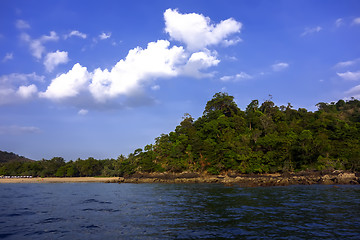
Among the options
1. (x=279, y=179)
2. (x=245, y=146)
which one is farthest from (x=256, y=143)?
(x=279, y=179)

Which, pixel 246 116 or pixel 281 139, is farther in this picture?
pixel 246 116

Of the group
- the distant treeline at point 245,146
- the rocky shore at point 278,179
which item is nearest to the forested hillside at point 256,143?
the distant treeline at point 245,146

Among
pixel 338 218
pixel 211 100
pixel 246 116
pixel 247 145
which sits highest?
pixel 211 100

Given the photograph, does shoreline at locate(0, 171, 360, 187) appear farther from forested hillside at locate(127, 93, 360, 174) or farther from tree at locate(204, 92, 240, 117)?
tree at locate(204, 92, 240, 117)

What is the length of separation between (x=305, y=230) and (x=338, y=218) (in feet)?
14.9

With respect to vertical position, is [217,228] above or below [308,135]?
below

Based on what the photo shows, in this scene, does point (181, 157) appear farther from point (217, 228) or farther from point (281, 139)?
point (217, 228)

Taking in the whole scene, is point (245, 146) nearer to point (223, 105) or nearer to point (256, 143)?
point (256, 143)

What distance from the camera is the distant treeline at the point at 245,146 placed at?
6212cm

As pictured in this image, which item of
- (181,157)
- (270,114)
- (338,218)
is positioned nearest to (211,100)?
(270,114)

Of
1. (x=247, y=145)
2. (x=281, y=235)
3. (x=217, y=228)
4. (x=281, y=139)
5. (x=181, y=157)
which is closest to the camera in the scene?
(x=281, y=235)

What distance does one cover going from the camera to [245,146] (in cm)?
7088

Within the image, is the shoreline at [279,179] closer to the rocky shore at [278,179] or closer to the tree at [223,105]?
the rocky shore at [278,179]

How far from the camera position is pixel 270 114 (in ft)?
313
